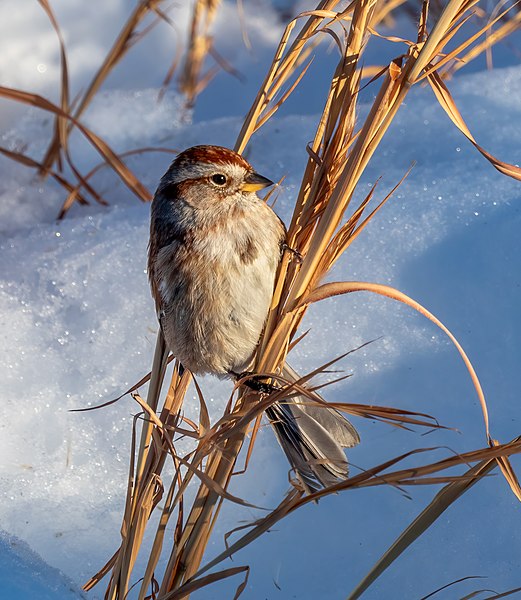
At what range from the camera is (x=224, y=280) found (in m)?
1.19

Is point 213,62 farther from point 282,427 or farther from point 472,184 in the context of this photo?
point 282,427

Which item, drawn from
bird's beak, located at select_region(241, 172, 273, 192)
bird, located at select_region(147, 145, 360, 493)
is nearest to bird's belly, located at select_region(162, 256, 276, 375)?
bird, located at select_region(147, 145, 360, 493)

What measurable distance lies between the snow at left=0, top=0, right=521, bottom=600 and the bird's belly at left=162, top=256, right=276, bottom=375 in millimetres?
239

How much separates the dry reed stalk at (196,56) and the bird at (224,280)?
1761mm

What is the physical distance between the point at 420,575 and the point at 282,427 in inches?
14.7

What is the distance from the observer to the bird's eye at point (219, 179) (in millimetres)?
1285

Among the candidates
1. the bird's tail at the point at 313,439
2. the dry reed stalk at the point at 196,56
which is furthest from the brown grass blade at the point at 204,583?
the dry reed stalk at the point at 196,56

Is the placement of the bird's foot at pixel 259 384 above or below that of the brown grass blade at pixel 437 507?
above

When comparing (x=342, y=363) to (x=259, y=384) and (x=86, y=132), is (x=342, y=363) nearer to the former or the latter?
(x=259, y=384)

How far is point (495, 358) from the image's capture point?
5.24 feet

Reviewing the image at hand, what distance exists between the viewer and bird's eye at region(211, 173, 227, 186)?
1285 millimetres

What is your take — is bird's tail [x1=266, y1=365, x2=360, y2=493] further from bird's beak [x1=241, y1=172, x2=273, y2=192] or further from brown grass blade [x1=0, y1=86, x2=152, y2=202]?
brown grass blade [x1=0, y1=86, x2=152, y2=202]

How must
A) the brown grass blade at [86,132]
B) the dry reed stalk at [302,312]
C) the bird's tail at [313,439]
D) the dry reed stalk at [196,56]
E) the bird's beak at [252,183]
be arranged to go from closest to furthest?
the dry reed stalk at [302,312]
the bird's tail at [313,439]
the bird's beak at [252,183]
the brown grass blade at [86,132]
the dry reed stalk at [196,56]

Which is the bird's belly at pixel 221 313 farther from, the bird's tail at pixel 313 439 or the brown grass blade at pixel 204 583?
the brown grass blade at pixel 204 583
